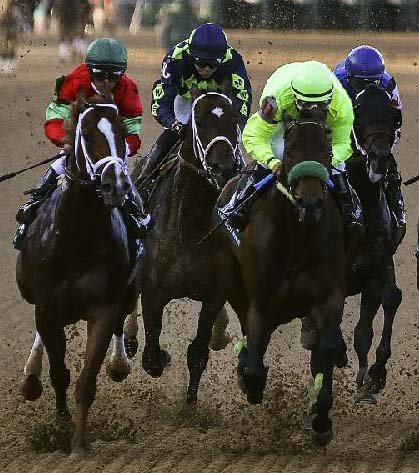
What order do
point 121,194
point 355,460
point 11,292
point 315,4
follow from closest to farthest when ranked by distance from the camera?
point 121,194 → point 355,460 → point 11,292 → point 315,4

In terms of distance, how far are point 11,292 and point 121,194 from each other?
17.4 feet

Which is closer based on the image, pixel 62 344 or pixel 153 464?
pixel 153 464

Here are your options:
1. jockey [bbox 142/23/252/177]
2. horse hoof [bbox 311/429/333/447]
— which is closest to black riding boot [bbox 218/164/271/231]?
jockey [bbox 142/23/252/177]

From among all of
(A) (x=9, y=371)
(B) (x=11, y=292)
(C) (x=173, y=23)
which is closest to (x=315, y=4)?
(C) (x=173, y=23)

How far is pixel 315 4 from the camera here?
1415 inches

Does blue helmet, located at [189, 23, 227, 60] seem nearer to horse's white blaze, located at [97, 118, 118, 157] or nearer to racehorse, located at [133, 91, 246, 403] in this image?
racehorse, located at [133, 91, 246, 403]

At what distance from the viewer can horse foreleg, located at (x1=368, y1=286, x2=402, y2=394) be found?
28.9 feet

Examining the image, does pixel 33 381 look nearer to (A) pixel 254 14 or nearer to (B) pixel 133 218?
(B) pixel 133 218

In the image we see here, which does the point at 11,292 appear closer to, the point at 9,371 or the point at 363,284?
the point at 9,371

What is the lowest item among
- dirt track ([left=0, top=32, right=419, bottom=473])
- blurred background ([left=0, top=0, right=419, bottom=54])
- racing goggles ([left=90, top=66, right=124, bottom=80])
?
dirt track ([left=0, top=32, right=419, bottom=473])

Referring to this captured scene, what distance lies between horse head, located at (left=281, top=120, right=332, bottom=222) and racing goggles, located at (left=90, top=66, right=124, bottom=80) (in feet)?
4.01

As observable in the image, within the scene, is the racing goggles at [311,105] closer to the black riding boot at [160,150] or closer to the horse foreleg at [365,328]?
the horse foreleg at [365,328]

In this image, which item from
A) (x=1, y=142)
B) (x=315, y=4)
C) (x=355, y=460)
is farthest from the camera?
(x=315, y=4)

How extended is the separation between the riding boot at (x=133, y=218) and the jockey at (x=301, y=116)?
0.49 meters
